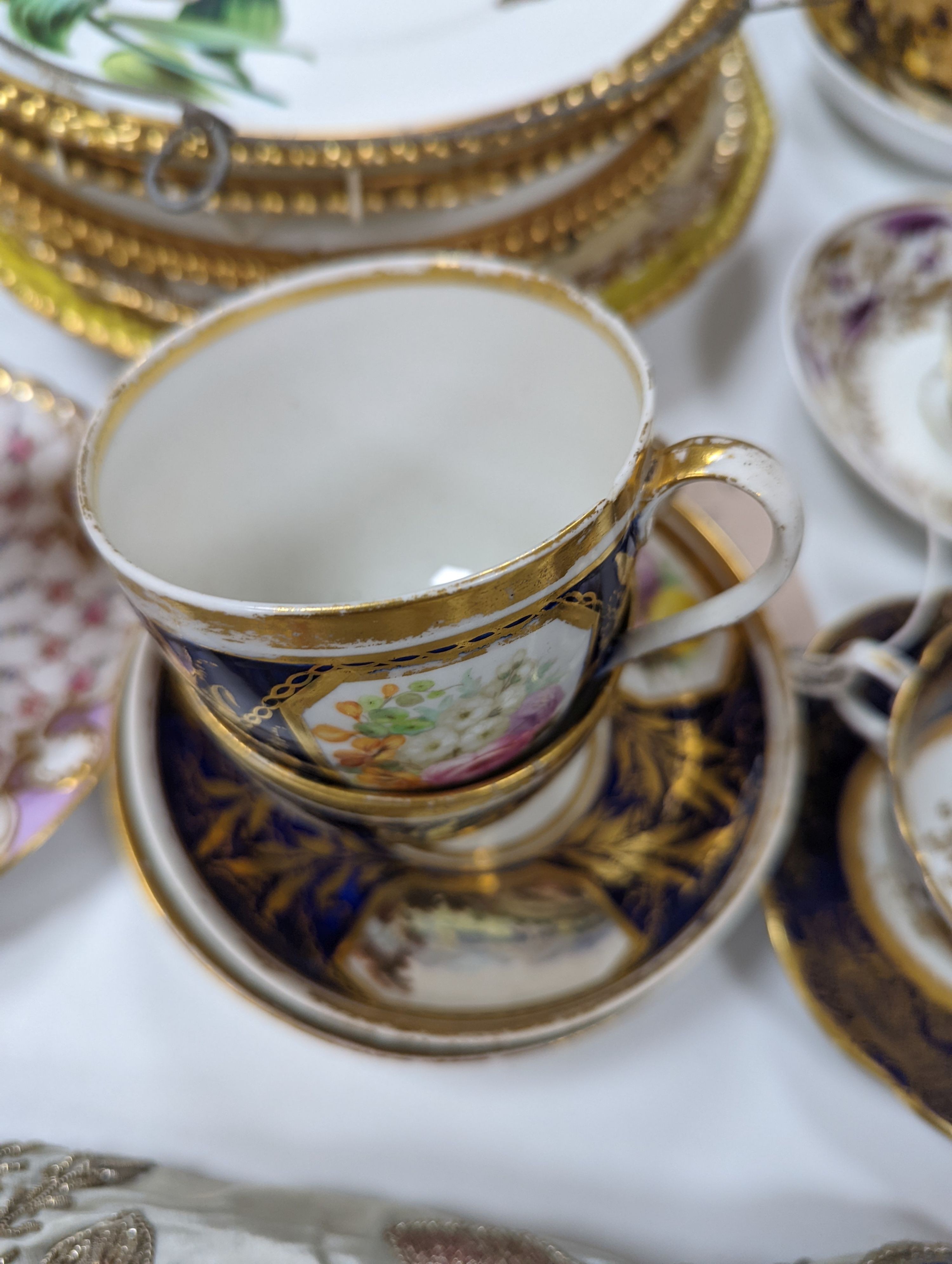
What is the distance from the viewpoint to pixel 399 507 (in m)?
0.39

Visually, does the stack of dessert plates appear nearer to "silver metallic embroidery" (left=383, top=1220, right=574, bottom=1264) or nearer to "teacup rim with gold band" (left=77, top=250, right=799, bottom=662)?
"teacup rim with gold band" (left=77, top=250, right=799, bottom=662)

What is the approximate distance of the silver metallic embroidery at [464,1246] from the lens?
0.81ft

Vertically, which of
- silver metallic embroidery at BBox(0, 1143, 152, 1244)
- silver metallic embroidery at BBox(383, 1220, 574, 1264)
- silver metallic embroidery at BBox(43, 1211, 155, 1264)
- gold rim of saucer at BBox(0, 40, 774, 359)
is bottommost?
silver metallic embroidery at BBox(0, 1143, 152, 1244)

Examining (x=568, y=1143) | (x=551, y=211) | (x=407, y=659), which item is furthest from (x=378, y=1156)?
(x=551, y=211)

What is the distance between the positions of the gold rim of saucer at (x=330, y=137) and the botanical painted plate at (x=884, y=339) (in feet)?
0.44

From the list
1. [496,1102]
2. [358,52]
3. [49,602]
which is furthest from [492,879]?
[358,52]

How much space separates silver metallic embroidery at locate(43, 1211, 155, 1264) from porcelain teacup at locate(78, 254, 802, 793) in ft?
0.40

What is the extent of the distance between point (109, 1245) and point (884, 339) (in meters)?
0.46

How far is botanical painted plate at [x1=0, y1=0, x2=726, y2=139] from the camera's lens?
1.13 ft

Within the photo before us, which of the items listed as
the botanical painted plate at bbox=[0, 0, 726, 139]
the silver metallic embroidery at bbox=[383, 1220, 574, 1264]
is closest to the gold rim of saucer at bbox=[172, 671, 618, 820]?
the silver metallic embroidery at bbox=[383, 1220, 574, 1264]

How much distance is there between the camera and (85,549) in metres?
0.39

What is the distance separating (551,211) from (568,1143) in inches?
13.7

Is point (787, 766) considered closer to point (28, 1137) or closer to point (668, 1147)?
point (668, 1147)

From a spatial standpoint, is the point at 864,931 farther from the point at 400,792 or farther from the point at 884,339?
the point at 884,339
